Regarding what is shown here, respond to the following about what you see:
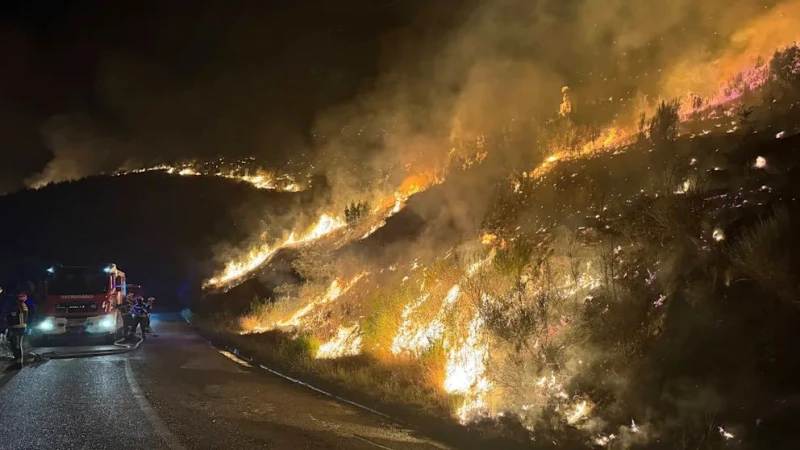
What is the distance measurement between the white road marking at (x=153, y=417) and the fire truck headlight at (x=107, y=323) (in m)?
6.44

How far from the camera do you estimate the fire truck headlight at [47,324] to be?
49.3 feet

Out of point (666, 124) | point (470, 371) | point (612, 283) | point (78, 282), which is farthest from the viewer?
point (78, 282)

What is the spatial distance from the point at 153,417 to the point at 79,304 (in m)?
10.2

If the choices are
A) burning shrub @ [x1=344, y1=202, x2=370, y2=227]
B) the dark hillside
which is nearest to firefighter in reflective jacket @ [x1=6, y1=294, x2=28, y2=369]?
burning shrub @ [x1=344, y1=202, x2=370, y2=227]

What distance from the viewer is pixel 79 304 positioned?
15.6m

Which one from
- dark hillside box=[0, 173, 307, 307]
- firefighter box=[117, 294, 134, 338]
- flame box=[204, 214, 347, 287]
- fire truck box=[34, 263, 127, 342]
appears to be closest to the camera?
fire truck box=[34, 263, 127, 342]

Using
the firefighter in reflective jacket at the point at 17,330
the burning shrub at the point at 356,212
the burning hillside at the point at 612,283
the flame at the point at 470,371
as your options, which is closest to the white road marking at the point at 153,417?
the burning hillside at the point at 612,283

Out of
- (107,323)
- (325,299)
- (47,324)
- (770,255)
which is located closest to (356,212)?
(325,299)

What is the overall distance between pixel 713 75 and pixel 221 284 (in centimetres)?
2470

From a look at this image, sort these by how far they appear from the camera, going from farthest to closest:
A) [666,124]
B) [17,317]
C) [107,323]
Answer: [107,323]
[17,317]
[666,124]

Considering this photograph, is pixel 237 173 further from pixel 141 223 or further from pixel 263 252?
pixel 263 252

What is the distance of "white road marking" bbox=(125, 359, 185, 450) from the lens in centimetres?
600

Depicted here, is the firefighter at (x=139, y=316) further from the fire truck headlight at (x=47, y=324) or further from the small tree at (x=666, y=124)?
the small tree at (x=666, y=124)

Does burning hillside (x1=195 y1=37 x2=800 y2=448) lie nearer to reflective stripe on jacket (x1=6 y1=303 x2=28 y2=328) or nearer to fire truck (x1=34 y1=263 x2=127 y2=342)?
reflective stripe on jacket (x1=6 y1=303 x2=28 y2=328)
